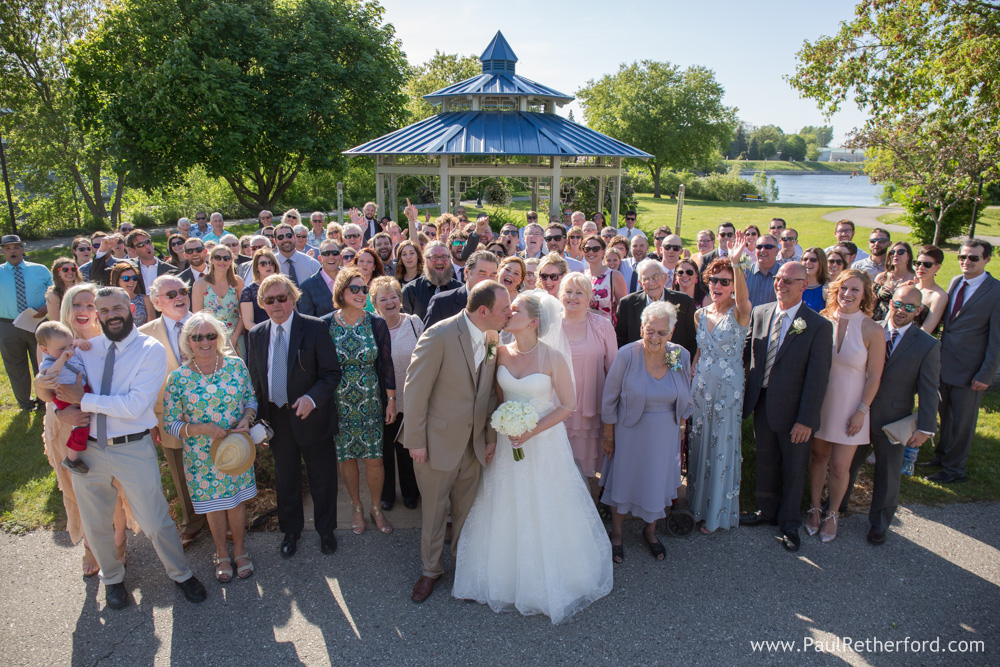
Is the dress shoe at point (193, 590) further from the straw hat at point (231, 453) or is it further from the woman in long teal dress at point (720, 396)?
the woman in long teal dress at point (720, 396)

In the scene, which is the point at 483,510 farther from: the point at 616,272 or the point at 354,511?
the point at 616,272

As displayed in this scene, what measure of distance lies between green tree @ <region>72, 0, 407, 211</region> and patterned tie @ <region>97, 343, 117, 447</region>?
64.8 feet

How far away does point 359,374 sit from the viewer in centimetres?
502

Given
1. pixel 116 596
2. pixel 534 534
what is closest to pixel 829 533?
→ pixel 534 534

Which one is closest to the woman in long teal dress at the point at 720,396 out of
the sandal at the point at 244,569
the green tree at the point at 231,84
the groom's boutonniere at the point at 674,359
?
the groom's boutonniere at the point at 674,359

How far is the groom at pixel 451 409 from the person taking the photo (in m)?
4.05

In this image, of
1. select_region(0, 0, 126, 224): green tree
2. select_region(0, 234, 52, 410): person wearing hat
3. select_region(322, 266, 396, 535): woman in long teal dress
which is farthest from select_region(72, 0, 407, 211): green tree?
select_region(322, 266, 396, 535): woman in long teal dress

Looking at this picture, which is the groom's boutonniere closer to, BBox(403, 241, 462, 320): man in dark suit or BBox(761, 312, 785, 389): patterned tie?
BBox(761, 312, 785, 389): patterned tie

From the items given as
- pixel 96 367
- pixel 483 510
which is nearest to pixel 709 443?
pixel 483 510

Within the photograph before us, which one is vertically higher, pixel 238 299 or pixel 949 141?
pixel 949 141

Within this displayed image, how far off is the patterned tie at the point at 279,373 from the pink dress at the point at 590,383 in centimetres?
237

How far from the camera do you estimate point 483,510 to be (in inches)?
172

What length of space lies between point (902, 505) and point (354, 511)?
534 cm

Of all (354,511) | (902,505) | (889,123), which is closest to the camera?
(354,511)
